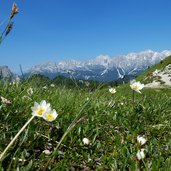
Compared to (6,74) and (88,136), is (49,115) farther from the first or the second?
(6,74)

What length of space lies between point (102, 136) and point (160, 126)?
1524 mm

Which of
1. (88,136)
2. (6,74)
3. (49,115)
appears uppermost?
(6,74)

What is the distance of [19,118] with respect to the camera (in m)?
6.66

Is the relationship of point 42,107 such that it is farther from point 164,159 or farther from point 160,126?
point 160,126

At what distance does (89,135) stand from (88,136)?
0.05 m

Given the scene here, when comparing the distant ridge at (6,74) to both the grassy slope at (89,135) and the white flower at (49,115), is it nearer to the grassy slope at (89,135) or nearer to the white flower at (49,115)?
the grassy slope at (89,135)

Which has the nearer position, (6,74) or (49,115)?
(49,115)

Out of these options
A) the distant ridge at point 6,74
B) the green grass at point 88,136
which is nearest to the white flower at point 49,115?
the green grass at point 88,136

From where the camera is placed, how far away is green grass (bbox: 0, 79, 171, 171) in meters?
5.52

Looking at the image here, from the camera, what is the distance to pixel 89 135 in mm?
6977

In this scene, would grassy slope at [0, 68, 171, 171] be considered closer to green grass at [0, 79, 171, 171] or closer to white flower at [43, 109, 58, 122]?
green grass at [0, 79, 171, 171]

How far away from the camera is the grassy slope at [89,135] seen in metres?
5.57

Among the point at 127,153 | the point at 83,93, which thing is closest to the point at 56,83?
the point at 83,93

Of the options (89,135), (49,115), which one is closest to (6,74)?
(89,135)
